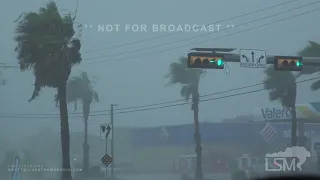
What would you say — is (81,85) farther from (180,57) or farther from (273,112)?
(273,112)

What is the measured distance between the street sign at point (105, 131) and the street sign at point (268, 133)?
→ 516 cm

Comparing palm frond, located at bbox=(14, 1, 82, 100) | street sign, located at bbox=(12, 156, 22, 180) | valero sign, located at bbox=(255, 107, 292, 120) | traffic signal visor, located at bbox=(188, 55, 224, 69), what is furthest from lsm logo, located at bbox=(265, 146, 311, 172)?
street sign, located at bbox=(12, 156, 22, 180)

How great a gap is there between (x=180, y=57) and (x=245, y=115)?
302 cm

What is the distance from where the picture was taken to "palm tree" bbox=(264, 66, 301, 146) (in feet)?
72.3

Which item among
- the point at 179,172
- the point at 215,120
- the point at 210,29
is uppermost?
the point at 210,29

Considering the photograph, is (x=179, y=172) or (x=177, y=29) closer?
(x=179, y=172)

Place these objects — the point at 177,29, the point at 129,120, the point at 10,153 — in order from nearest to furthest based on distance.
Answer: the point at 10,153 → the point at 129,120 → the point at 177,29

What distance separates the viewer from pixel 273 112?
71.7 feet

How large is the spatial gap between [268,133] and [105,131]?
5484mm

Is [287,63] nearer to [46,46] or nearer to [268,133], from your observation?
[268,133]

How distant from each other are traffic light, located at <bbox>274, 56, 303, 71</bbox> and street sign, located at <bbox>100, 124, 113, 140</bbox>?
18.6ft

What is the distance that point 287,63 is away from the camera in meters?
20.4

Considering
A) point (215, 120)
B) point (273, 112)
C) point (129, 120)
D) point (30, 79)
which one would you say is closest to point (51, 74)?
point (30, 79)

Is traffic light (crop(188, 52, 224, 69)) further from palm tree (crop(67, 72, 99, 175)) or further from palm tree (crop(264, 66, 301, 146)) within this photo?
palm tree (crop(67, 72, 99, 175))
